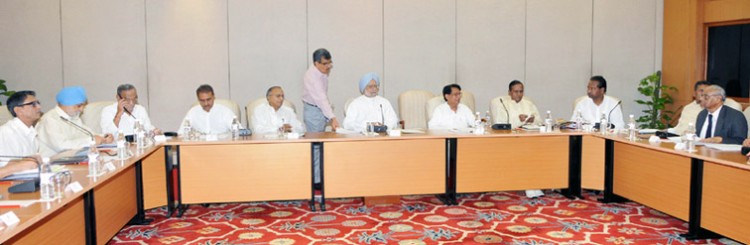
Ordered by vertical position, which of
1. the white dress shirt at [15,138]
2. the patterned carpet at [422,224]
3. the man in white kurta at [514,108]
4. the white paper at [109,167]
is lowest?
the patterned carpet at [422,224]

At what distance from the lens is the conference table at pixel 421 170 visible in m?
3.97

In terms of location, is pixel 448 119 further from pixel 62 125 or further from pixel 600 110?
pixel 62 125

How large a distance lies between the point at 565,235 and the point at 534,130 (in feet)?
4.78

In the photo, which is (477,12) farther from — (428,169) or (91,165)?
(91,165)

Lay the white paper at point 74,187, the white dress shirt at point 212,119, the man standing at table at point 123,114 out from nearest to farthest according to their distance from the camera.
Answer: the white paper at point 74,187, the man standing at table at point 123,114, the white dress shirt at point 212,119

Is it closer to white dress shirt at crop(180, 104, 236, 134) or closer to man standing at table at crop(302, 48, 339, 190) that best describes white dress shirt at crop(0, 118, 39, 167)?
white dress shirt at crop(180, 104, 236, 134)

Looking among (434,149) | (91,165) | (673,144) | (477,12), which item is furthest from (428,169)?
(477,12)

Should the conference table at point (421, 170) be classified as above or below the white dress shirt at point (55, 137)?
below

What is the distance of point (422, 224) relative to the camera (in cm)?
438

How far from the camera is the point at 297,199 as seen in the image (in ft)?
15.9

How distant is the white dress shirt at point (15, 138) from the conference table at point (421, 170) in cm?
57

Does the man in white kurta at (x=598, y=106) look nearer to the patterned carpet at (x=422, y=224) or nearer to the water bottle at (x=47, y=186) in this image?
the patterned carpet at (x=422, y=224)

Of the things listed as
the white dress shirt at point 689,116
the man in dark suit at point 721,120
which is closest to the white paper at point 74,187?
the man in dark suit at point 721,120

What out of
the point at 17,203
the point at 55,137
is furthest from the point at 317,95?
the point at 17,203
